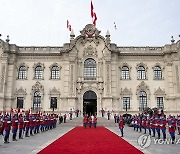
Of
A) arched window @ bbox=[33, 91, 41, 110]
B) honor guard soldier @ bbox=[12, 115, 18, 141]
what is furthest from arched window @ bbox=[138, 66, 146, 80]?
honor guard soldier @ bbox=[12, 115, 18, 141]

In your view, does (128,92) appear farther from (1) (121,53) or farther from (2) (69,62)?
(2) (69,62)

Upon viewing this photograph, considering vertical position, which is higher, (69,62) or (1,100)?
(69,62)

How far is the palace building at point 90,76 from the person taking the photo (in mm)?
32531

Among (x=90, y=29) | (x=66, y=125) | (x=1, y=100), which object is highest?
(x=90, y=29)

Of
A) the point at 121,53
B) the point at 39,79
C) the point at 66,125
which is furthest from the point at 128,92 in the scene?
the point at 39,79

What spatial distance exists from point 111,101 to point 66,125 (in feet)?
27.7

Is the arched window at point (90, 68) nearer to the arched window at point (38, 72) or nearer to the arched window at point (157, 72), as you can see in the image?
the arched window at point (38, 72)

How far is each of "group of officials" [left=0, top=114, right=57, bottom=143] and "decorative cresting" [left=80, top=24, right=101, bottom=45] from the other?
16.2m

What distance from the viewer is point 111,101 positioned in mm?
31812

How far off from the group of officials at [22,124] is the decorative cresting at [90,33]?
16.2 metres

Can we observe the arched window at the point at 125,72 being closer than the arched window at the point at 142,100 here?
No

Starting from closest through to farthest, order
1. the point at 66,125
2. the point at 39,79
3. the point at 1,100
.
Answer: the point at 66,125, the point at 1,100, the point at 39,79

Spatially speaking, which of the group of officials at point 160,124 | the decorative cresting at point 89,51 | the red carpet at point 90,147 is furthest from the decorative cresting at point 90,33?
the red carpet at point 90,147

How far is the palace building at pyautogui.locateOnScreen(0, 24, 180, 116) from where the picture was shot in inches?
1281
